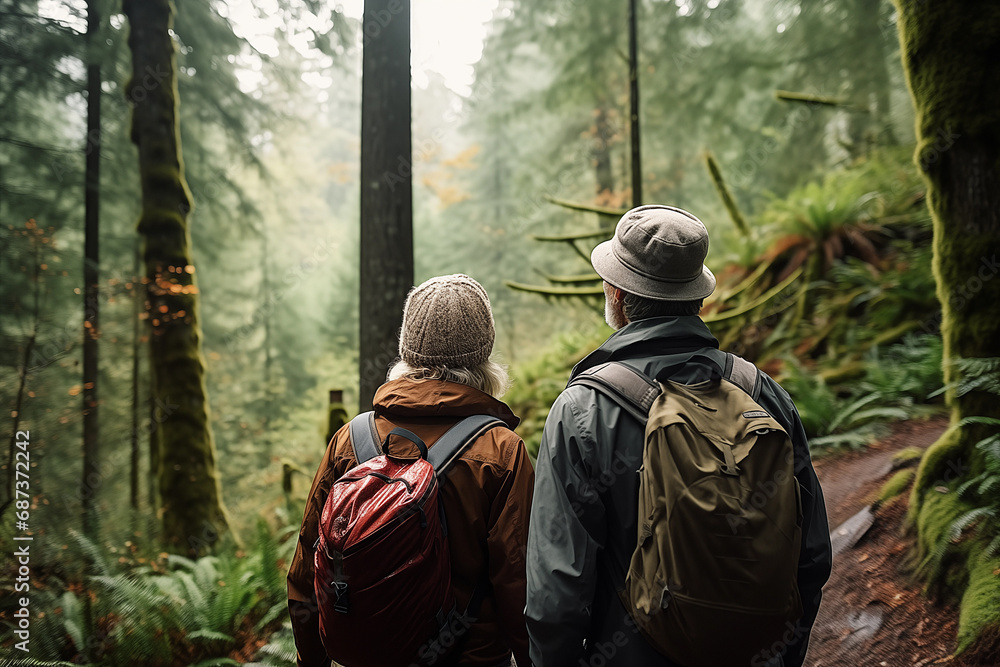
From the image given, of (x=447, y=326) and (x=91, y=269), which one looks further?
(x=91, y=269)

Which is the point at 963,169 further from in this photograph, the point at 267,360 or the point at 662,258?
the point at 267,360

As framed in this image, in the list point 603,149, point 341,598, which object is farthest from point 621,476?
point 603,149

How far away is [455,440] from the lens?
198cm

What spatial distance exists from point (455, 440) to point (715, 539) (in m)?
0.89

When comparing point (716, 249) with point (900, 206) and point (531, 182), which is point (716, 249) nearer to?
point (531, 182)

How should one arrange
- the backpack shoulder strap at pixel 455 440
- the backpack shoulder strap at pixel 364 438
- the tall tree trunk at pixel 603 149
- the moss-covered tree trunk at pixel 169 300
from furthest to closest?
the tall tree trunk at pixel 603 149 < the moss-covered tree trunk at pixel 169 300 < the backpack shoulder strap at pixel 364 438 < the backpack shoulder strap at pixel 455 440

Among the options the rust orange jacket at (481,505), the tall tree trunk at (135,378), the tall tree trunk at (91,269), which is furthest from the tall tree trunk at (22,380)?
the rust orange jacket at (481,505)

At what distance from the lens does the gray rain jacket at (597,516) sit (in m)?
1.68

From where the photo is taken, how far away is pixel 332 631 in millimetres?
1792

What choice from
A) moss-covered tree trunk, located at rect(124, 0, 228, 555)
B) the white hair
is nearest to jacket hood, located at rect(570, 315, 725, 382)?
the white hair

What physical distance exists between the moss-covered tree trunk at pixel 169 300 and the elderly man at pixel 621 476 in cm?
717

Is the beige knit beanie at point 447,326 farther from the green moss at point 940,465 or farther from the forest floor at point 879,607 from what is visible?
the green moss at point 940,465

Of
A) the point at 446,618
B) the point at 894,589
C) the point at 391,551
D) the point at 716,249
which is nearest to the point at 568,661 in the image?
the point at 446,618

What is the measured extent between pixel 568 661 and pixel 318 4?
7.74m
